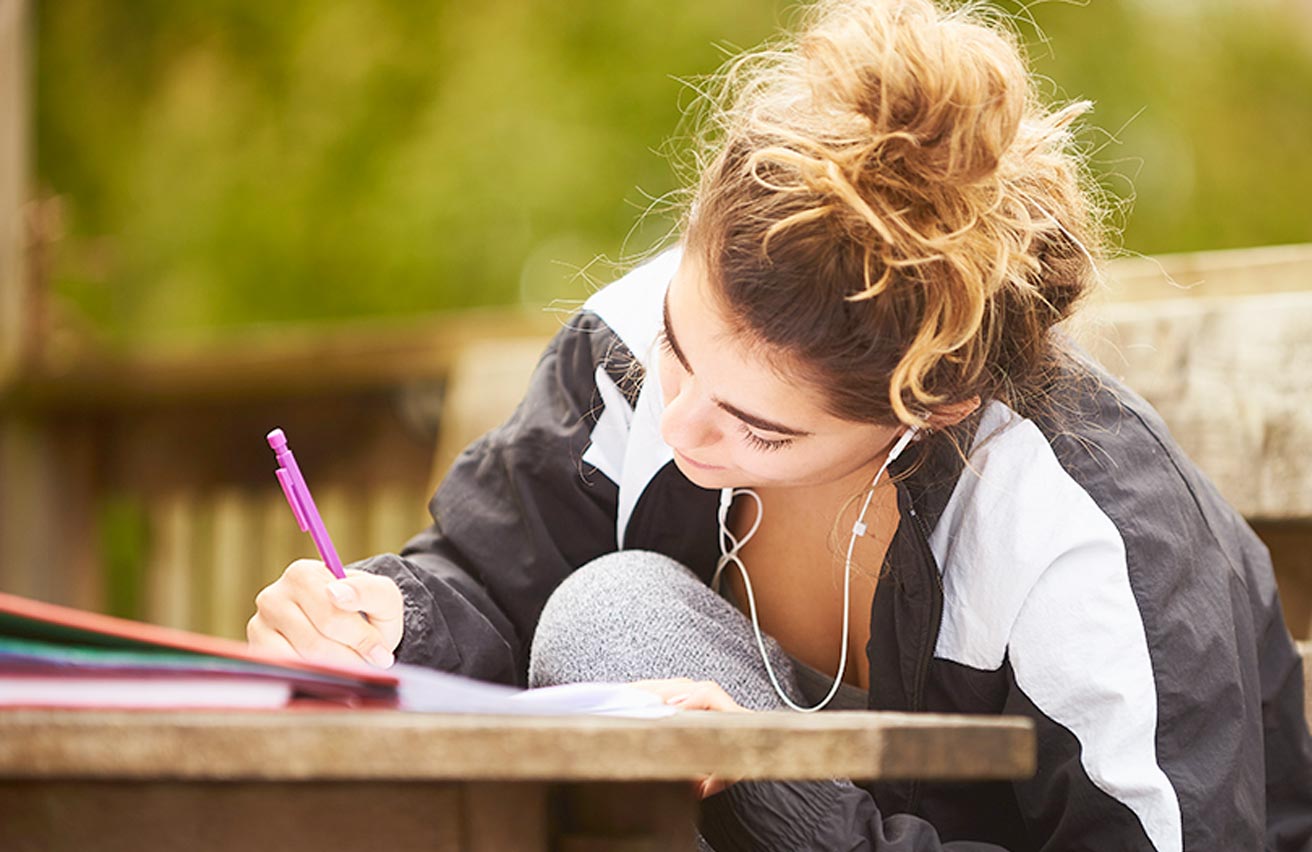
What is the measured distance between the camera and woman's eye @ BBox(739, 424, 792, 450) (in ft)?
3.70

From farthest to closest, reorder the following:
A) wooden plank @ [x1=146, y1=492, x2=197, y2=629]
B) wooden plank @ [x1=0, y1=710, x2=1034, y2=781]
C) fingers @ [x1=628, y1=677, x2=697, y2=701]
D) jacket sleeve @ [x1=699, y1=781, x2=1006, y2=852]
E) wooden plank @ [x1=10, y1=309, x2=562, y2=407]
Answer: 1. wooden plank @ [x1=146, y1=492, x2=197, y2=629]
2. wooden plank @ [x1=10, y1=309, x2=562, y2=407]
3. fingers @ [x1=628, y1=677, x2=697, y2=701]
4. jacket sleeve @ [x1=699, y1=781, x2=1006, y2=852]
5. wooden plank @ [x1=0, y1=710, x2=1034, y2=781]

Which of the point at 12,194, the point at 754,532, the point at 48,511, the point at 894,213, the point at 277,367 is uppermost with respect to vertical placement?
the point at 894,213

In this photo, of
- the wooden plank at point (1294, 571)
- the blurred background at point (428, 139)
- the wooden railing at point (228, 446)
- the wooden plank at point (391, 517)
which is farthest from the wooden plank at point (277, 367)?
the blurred background at point (428, 139)

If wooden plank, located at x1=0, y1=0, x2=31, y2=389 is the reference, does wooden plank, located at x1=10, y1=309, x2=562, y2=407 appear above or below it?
below

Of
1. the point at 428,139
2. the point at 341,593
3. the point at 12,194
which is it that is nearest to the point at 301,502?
the point at 341,593

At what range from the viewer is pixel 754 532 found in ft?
4.75

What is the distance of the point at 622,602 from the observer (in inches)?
48.4

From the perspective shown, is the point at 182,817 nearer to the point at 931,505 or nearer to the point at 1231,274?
Answer: the point at 931,505

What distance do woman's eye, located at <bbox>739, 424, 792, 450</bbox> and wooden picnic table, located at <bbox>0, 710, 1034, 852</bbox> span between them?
432 mm

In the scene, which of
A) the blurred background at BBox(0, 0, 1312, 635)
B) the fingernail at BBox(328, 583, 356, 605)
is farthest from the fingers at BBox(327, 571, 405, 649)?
the blurred background at BBox(0, 0, 1312, 635)

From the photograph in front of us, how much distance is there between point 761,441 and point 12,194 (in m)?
2.24

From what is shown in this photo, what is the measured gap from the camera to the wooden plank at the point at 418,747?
23.6 inches

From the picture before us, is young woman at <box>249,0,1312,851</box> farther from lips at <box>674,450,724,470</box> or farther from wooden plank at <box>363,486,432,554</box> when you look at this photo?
wooden plank at <box>363,486,432,554</box>

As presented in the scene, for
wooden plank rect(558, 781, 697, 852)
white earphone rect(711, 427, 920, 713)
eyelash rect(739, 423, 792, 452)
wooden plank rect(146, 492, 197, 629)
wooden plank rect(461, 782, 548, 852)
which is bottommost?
wooden plank rect(146, 492, 197, 629)
